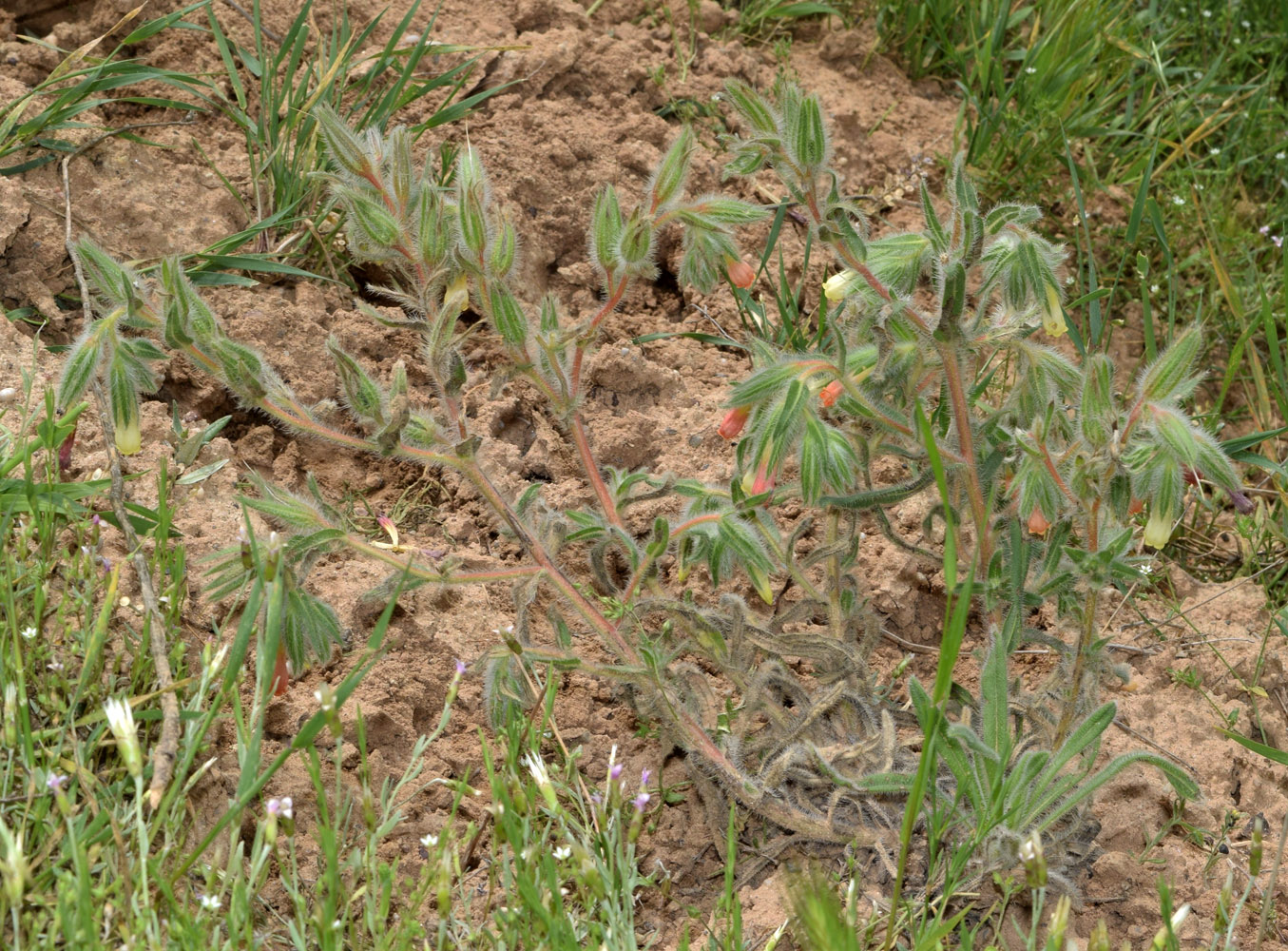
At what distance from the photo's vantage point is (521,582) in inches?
85.0

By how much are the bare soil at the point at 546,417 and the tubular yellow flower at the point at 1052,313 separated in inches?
31.2

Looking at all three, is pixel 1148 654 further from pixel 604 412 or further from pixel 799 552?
pixel 604 412

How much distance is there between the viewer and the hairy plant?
1926 mm

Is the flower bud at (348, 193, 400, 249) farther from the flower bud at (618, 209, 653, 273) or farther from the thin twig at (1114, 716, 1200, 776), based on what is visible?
the thin twig at (1114, 716, 1200, 776)

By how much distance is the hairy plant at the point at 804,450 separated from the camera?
1.93m

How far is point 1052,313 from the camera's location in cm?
209

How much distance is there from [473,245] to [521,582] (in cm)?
56

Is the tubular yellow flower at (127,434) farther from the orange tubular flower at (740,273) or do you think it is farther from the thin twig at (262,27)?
the thin twig at (262,27)

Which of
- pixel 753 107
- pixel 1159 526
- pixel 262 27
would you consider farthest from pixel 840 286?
pixel 262 27

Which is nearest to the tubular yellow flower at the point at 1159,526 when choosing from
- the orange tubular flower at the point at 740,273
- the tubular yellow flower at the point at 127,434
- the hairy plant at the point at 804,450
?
the hairy plant at the point at 804,450

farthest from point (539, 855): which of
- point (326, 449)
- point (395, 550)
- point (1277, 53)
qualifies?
point (1277, 53)

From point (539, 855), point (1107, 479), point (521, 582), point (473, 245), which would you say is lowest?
point (539, 855)

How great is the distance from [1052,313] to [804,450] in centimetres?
49

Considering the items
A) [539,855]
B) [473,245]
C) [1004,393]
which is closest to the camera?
[539,855]
